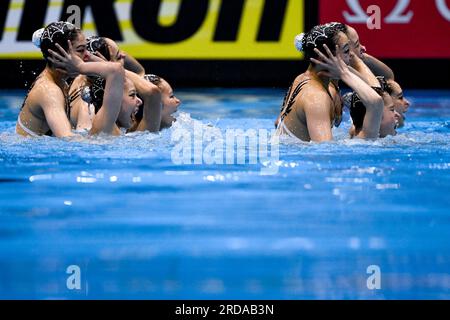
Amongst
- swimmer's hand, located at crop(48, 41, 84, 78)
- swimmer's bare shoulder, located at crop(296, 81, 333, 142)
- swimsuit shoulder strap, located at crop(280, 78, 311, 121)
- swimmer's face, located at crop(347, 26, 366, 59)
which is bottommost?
swimmer's bare shoulder, located at crop(296, 81, 333, 142)

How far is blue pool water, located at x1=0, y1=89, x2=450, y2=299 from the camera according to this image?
378 centimetres

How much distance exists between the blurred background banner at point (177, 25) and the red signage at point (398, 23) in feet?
1.78

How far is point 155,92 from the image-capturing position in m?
7.16

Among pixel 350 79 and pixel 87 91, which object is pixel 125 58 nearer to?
pixel 87 91

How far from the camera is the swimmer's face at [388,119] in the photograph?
6848 mm

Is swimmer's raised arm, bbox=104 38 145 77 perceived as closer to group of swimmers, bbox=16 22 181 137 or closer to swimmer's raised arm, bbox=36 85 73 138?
group of swimmers, bbox=16 22 181 137

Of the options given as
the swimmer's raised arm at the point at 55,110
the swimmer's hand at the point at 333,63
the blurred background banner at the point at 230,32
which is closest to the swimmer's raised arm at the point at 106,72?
the swimmer's raised arm at the point at 55,110

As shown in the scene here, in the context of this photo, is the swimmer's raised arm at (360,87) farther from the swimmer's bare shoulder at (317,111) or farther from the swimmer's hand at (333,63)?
the swimmer's bare shoulder at (317,111)

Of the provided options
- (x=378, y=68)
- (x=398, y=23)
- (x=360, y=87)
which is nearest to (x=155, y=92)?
(x=360, y=87)

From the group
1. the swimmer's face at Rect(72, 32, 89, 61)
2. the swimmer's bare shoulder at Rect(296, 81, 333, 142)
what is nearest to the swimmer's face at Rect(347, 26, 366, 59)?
the swimmer's bare shoulder at Rect(296, 81, 333, 142)

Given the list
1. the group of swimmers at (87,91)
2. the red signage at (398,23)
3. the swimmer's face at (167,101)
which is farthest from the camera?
the red signage at (398,23)

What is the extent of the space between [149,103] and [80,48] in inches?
26.4

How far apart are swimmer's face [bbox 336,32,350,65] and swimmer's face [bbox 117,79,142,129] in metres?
1.35
